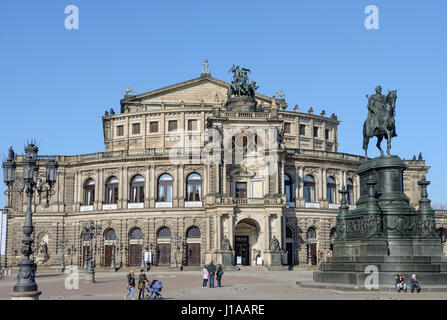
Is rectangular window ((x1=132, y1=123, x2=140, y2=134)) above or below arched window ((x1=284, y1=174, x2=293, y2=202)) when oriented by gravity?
above

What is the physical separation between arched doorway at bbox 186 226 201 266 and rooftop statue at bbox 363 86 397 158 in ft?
132

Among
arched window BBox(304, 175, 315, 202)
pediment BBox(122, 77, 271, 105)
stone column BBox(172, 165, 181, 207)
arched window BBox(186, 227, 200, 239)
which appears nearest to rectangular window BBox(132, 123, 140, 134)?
pediment BBox(122, 77, 271, 105)

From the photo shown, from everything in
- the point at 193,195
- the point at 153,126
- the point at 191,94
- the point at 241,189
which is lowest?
the point at 193,195

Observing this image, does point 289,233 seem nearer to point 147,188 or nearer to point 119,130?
point 147,188

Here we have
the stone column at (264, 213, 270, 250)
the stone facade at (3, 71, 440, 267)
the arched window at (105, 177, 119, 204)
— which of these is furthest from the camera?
the arched window at (105, 177, 119, 204)

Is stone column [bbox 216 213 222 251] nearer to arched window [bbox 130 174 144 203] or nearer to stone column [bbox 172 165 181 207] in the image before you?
stone column [bbox 172 165 181 207]

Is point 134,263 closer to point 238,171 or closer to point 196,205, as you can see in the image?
point 196,205

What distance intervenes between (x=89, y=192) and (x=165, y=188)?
11060 millimetres

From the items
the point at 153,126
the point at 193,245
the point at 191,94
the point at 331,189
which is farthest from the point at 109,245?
the point at 331,189

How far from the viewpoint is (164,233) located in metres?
66.6

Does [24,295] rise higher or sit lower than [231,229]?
lower

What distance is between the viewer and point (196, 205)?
66.4 m

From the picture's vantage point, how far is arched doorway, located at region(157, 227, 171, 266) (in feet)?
215

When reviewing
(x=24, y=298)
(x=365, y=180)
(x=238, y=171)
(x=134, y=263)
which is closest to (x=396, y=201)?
(x=365, y=180)
